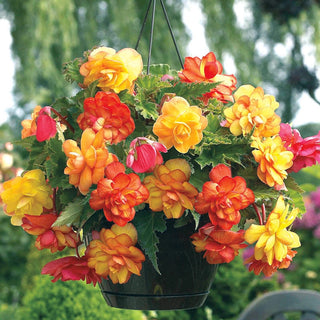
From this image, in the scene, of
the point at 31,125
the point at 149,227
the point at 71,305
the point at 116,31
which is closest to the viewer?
the point at 149,227

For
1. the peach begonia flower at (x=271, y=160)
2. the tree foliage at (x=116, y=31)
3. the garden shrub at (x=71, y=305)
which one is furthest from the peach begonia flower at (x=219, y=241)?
the tree foliage at (x=116, y=31)

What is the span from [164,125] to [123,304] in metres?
0.40

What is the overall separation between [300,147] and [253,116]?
124 mm

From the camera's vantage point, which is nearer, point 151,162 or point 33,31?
point 151,162

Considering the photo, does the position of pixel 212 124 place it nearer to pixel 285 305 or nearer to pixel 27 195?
pixel 27 195

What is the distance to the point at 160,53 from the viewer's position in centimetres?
396

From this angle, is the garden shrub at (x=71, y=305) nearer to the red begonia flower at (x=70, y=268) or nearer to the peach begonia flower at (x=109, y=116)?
the red begonia flower at (x=70, y=268)

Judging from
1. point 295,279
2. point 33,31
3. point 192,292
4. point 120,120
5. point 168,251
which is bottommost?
point 295,279

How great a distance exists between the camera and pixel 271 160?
2.76 feet

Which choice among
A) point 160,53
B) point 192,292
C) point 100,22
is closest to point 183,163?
point 192,292

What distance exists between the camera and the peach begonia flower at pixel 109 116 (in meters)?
0.81

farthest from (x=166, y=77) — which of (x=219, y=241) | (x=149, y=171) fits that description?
(x=219, y=241)

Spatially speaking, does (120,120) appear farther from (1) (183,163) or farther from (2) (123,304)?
(2) (123,304)

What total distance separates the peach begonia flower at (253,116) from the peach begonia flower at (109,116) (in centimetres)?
19
